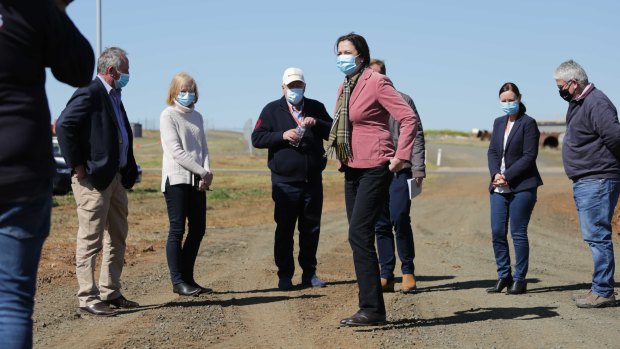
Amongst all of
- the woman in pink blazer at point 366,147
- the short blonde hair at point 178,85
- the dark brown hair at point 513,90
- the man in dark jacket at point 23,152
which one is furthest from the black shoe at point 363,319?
the man in dark jacket at point 23,152

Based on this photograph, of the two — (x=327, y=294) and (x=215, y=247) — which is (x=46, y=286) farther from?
(x=215, y=247)

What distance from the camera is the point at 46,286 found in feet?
28.7

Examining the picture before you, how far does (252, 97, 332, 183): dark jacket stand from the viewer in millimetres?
8453

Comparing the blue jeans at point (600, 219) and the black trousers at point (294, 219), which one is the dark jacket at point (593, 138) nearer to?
the blue jeans at point (600, 219)

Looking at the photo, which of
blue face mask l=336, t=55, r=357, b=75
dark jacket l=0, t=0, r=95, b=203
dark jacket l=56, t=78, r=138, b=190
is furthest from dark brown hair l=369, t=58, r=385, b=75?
dark jacket l=0, t=0, r=95, b=203

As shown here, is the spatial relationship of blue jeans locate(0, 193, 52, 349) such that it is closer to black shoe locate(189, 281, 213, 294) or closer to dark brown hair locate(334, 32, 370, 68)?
dark brown hair locate(334, 32, 370, 68)

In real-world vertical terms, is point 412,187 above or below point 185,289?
above

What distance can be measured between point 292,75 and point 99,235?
260cm

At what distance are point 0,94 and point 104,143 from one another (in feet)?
11.4

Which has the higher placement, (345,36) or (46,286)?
(345,36)

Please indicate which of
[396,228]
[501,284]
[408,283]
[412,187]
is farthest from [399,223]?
[501,284]

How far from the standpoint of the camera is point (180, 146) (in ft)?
26.0

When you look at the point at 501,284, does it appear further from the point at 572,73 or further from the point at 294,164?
the point at 294,164

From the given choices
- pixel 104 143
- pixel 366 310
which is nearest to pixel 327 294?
pixel 366 310
